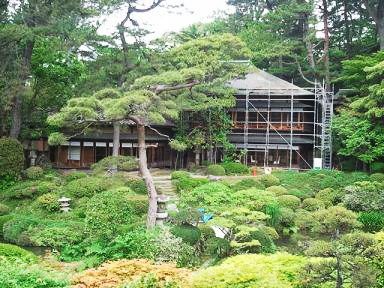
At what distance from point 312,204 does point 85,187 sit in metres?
10.3

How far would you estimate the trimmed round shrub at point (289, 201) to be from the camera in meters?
22.5

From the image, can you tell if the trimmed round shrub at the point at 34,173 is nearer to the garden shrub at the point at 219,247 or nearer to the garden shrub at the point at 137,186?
the garden shrub at the point at 137,186

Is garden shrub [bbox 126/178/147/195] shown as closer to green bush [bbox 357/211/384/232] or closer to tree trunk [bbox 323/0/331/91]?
green bush [bbox 357/211/384/232]

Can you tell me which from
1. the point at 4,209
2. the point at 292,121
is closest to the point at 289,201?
the point at 292,121

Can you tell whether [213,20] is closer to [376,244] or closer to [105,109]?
[105,109]

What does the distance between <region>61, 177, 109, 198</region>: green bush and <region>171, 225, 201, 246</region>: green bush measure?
26.0 ft

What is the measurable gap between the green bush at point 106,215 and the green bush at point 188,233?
1725mm

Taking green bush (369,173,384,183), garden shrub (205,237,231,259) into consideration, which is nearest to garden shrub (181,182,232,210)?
garden shrub (205,237,231,259)

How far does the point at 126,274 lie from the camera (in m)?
8.72

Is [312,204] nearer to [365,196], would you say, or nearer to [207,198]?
[365,196]

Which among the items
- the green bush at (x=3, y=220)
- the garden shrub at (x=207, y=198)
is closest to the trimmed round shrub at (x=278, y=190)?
the garden shrub at (x=207, y=198)

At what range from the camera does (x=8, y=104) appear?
2488cm

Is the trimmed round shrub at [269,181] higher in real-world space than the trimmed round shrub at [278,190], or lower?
higher

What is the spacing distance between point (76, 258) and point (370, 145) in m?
18.8
